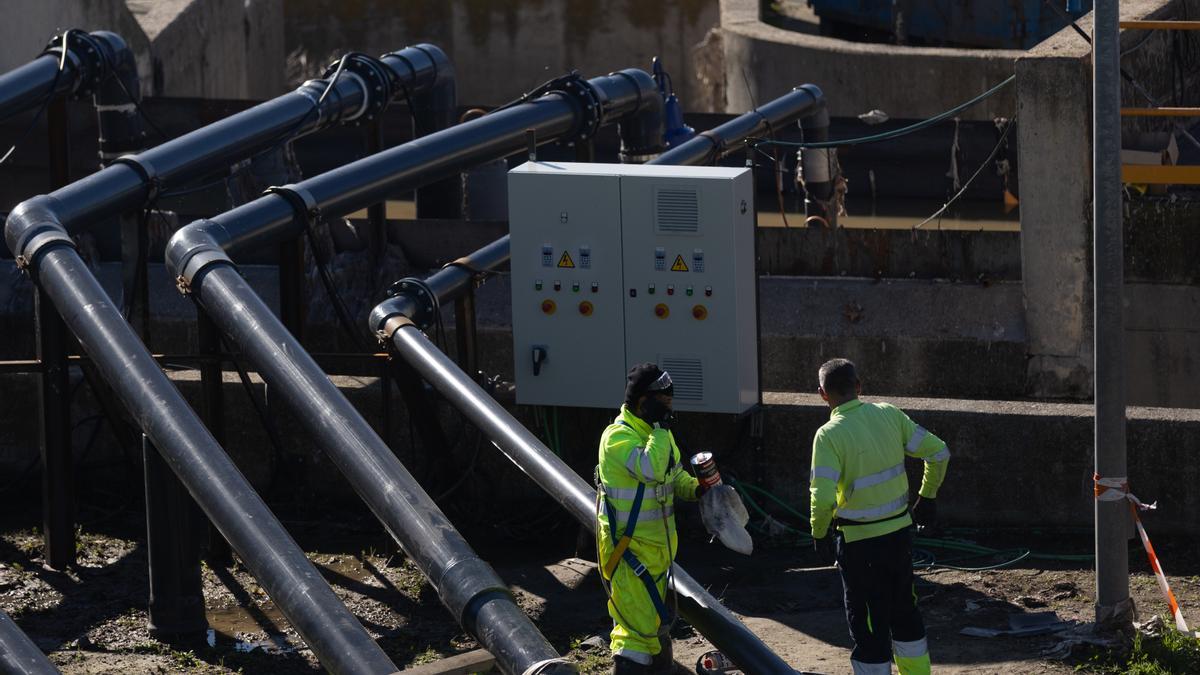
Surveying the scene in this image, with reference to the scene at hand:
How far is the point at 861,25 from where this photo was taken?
24.1 metres

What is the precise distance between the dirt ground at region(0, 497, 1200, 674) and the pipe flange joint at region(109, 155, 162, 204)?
2.11m

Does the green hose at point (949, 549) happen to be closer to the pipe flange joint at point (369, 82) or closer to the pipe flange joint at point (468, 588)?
the pipe flange joint at point (468, 588)

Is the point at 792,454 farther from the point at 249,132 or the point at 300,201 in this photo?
the point at 249,132

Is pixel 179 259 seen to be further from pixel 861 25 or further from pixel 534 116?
pixel 861 25

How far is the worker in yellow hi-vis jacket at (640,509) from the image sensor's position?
759 cm

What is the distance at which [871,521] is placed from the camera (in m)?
7.71

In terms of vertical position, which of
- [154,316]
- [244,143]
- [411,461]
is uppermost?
[244,143]

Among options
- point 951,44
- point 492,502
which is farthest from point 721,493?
point 951,44

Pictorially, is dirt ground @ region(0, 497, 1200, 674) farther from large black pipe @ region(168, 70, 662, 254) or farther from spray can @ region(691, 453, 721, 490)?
→ large black pipe @ region(168, 70, 662, 254)

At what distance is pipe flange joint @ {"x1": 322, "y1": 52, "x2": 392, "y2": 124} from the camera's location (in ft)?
41.6

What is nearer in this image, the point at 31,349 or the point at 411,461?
the point at 411,461

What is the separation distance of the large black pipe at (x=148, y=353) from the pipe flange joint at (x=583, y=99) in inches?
51.4

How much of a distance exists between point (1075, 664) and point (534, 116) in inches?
231

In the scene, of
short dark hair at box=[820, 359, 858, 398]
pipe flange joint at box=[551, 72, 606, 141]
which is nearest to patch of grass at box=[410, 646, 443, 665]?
short dark hair at box=[820, 359, 858, 398]
